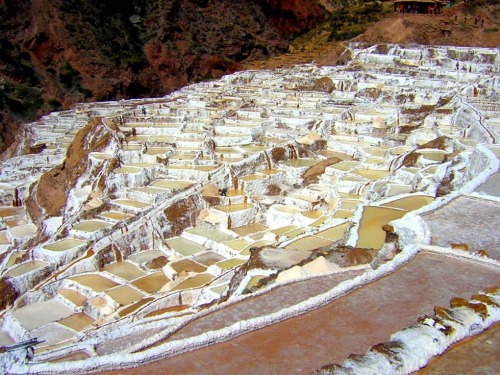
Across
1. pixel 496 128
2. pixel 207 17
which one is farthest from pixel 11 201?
pixel 207 17

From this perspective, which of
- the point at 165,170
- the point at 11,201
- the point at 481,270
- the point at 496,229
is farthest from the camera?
Answer: the point at 11,201

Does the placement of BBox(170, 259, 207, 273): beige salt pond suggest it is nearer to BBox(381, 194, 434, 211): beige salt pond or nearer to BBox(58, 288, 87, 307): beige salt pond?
BBox(58, 288, 87, 307): beige salt pond

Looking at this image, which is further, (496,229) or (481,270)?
(496,229)

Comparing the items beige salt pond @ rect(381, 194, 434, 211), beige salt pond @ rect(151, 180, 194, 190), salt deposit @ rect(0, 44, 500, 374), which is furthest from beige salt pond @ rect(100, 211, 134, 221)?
beige salt pond @ rect(381, 194, 434, 211)

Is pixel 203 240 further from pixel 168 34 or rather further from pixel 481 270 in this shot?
pixel 168 34

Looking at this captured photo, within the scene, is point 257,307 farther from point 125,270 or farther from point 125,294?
point 125,270

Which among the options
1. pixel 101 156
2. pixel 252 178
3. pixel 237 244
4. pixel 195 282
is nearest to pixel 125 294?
pixel 195 282
